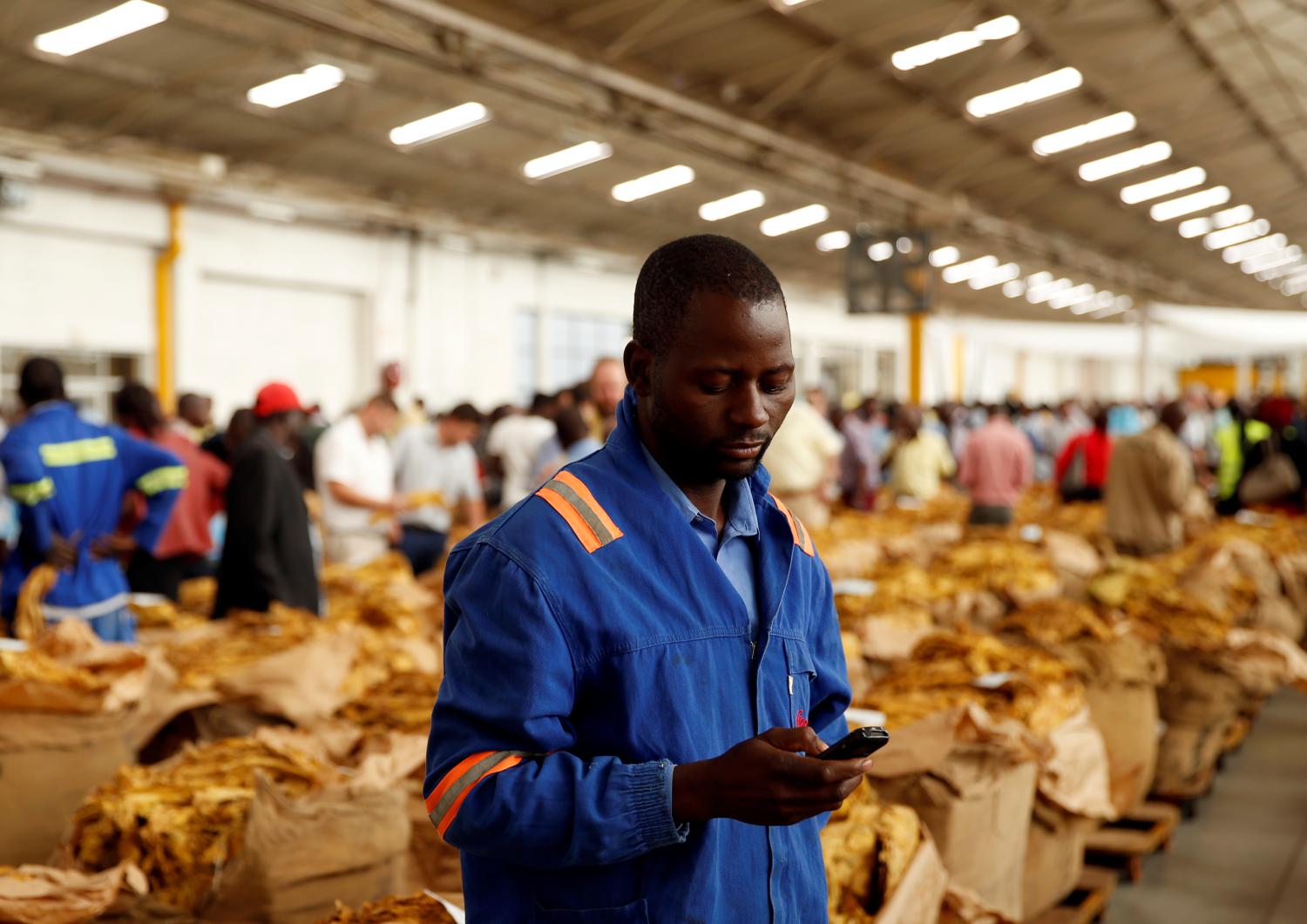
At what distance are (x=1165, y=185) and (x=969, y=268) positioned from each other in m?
6.54

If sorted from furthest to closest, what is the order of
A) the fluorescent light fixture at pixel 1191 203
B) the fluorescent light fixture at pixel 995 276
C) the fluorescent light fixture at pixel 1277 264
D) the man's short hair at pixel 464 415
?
the fluorescent light fixture at pixel 1277 264
the fluorescent light fixture at pixel 995 276
the fluorescent light fixture at pixel 1191 203
the man's short hair at pixel 464 415

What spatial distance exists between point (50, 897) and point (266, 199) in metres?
13.5

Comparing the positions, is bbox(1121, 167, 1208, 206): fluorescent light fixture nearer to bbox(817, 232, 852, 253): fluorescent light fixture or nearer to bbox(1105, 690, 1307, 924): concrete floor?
bbox(817, 232, 852, 253): fluorescent light fixture

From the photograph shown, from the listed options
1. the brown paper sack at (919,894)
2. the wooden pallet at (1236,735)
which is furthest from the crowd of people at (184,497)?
the wooden pallet at (1236,735)

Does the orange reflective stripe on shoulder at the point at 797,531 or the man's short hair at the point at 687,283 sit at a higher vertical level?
the man's short hair at the point at 687,283

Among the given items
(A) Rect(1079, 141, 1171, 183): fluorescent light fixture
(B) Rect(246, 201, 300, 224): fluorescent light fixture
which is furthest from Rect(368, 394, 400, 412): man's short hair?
(A) Rect(1079, 141, 1171, 183): fluorescent light fixture

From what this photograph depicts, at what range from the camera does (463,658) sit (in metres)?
1.29

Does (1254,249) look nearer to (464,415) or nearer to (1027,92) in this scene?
(1027,92)

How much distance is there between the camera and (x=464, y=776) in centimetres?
128

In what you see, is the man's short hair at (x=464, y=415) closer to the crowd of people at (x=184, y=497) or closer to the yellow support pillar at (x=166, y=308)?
the crowd of people at (x=184, y=497)

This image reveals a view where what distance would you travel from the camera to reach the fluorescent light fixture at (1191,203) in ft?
66.7

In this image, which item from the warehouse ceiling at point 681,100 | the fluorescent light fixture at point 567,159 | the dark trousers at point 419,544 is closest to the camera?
the dark trousers at point 419,544

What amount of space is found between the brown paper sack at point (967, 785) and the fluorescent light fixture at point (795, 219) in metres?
16.6

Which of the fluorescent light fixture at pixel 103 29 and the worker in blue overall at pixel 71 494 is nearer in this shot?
the worker in blue overall at pixel 71 494
